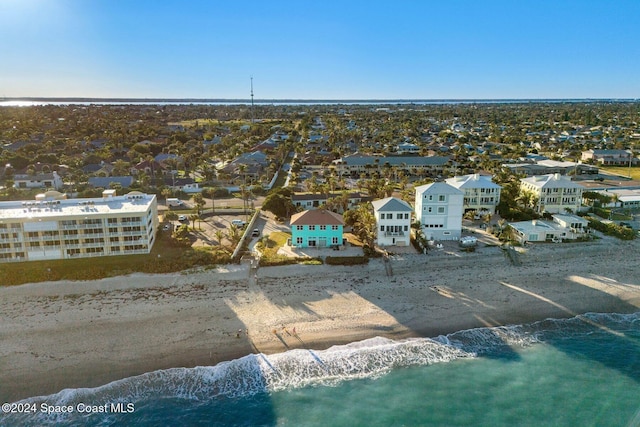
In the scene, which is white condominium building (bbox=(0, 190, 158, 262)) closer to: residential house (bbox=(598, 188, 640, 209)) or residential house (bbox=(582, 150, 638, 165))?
residential house (bbox=(598, 188, 640, 209))

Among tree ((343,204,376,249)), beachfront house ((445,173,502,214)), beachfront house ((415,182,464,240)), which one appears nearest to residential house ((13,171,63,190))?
tree ((343,204,376,249))

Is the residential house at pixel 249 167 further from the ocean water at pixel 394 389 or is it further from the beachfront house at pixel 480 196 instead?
the ocean water at pixel 394 389

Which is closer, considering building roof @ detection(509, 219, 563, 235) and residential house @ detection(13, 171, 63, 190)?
building roof @ detection(509, 219, 563, 235)

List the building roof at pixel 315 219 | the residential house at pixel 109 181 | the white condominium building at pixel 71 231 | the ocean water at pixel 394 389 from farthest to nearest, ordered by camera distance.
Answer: the residential house at pixel 109 181 → the building roof at pixel 315 219 → the white condominium building at pixel 71 231 → the ocean water at pixel 394 389

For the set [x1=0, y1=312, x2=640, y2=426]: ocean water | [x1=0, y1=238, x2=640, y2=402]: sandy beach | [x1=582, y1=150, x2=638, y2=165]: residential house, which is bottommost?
[x1=0, y1=312, x2=640, y2=426]: ocean water

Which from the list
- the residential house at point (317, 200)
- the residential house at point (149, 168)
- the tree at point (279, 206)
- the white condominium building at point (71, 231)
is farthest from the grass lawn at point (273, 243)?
the residential house at point (149, 168)
